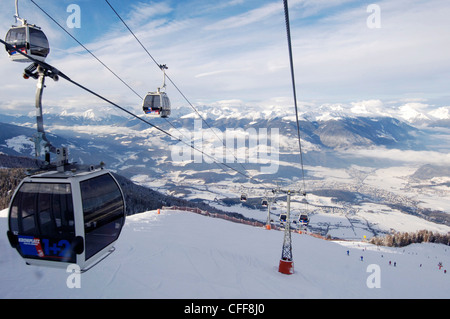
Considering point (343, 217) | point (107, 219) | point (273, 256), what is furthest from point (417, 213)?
point (107, 219)

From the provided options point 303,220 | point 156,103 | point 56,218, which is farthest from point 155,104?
point 303,220

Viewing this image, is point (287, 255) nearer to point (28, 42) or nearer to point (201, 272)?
point (201, 272)

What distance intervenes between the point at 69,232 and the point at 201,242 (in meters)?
13.4

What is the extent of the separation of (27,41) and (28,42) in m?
0.04

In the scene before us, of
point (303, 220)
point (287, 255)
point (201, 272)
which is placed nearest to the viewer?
point (201, 272)

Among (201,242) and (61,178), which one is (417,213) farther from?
(61,178)

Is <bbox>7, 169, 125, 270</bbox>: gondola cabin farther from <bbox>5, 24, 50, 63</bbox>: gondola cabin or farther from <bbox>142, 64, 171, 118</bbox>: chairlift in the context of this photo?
<bbox>142, 64, 171, 118</bbox>: chairlift

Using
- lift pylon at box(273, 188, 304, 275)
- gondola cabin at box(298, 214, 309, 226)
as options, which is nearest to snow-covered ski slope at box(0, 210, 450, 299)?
lift pylon at box(273, 188, 304, 275)

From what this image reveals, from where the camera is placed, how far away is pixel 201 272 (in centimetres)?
1357

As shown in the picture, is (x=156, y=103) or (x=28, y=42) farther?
(x=156, y=103)

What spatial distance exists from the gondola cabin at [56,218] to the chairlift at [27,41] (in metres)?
2.76

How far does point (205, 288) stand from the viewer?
11.8 m

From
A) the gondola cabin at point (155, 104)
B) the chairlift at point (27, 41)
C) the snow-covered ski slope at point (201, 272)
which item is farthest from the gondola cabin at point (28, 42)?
the snow-covered ski slope at point (201, 272)

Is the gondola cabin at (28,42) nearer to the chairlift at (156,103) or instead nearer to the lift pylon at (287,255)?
the chairlift at (156,103)
